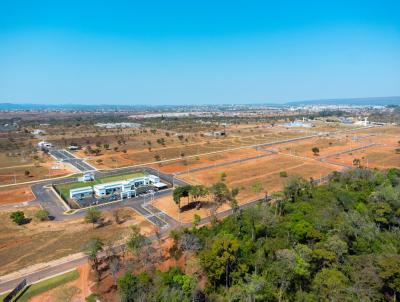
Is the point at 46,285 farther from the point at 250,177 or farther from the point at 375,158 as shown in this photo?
the point at 375,158

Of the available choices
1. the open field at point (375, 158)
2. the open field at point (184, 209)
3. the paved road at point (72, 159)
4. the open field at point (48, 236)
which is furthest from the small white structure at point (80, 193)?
the open field at point (375, 158)

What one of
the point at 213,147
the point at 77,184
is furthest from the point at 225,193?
the point at 213,147

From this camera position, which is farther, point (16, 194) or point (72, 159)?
point (72, 159)

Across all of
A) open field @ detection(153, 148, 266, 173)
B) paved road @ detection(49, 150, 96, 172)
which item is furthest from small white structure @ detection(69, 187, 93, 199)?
open field @ detection(153, 148, 266, 173)

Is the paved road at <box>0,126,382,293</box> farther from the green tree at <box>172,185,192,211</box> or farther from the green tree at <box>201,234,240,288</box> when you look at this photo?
the green tree at <box>201,234,240,288</box>

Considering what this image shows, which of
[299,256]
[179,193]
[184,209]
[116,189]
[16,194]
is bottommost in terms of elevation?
[184,209]

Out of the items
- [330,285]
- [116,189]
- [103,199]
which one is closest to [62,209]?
[103,199]

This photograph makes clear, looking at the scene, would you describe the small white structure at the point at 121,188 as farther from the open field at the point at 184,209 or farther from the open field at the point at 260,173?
the open field at the point at 260,173
